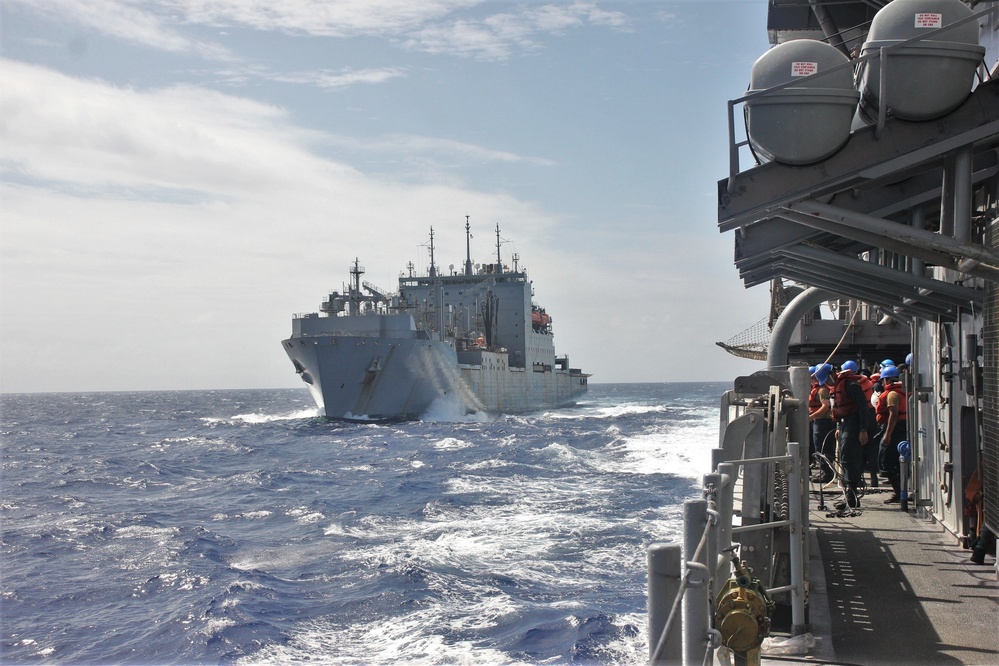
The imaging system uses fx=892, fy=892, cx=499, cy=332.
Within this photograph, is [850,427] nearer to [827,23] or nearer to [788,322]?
[788,322]

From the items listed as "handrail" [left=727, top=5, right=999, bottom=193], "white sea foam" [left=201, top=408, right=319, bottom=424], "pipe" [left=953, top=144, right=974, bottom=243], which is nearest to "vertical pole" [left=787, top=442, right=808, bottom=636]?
"pipe" [left=953, top=144, right=974, bottom=243]

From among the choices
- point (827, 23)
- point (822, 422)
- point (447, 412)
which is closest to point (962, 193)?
point (827, 23)

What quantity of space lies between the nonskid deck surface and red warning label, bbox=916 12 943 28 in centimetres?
383

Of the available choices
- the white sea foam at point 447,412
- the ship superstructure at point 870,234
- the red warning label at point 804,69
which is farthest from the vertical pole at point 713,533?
the white sea foam at point 447,412

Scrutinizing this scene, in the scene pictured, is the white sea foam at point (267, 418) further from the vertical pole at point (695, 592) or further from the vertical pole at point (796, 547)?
the vertical pole at point (695, 592)

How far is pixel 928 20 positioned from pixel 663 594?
505 centimetres

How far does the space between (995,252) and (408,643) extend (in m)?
6.02

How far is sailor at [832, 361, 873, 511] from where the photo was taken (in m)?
9.01

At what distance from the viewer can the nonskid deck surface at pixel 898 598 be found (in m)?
4.70

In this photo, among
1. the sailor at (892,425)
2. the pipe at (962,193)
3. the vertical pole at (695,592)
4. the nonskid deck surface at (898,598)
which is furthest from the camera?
the sailor at (892,425)

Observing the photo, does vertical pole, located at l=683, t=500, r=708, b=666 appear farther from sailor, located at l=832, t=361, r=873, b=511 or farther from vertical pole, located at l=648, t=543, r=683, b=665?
sailor, located at l=832, t=361, r=873, b=511

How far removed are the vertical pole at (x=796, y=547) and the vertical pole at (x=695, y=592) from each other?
6.12 ft

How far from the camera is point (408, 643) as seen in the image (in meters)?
8.49

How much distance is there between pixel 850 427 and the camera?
907 centimetres
